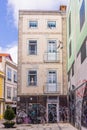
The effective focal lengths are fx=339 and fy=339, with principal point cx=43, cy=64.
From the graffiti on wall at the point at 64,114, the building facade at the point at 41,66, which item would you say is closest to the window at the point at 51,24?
the building facade at the point at 41,66

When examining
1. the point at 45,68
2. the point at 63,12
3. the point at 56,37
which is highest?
the point at 63,12

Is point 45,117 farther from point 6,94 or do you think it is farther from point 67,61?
point 6,94

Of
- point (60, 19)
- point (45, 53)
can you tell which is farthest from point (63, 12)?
point (45, 53)

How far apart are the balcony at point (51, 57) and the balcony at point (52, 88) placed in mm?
2499

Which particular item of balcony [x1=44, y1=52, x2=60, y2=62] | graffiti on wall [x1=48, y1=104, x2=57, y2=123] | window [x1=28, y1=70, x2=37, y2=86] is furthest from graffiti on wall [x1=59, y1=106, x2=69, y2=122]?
balcony [x1=44, y1=52, x2=60, y2=62]

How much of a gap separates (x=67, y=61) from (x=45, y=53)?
2474 mm

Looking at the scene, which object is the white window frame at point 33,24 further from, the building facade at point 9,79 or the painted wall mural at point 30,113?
the building facade at point 9,79

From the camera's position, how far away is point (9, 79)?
176 ft

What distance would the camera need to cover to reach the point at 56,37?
35719 mm

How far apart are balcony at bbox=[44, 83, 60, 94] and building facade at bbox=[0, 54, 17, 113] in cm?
1639

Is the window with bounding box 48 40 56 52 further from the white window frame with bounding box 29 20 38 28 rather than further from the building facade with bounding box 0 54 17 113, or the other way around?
the building facade with bounding box 0 54 17 113

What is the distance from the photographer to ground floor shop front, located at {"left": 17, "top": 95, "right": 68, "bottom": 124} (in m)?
34.5

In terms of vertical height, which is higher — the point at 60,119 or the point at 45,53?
the point at 45,53

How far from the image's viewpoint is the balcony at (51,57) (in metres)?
35.2
